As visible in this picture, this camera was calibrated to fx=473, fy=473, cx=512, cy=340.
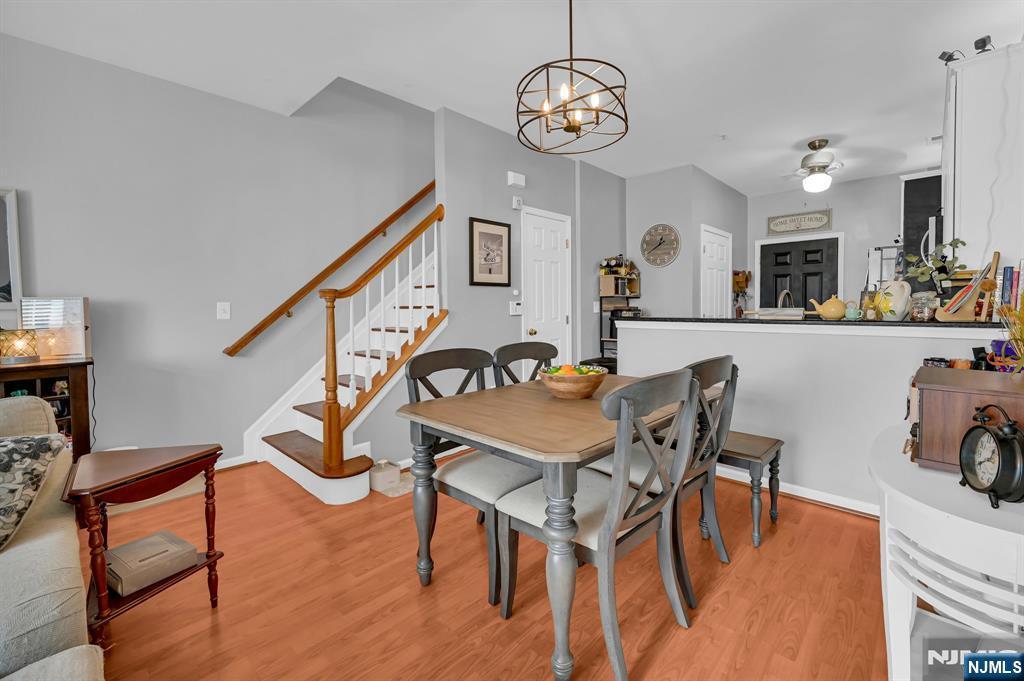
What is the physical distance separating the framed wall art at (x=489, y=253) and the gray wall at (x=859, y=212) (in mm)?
4459

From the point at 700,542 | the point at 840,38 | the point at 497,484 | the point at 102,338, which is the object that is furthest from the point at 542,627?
the point at 840,38

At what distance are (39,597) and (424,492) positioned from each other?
111 cm

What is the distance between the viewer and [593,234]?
207 inches

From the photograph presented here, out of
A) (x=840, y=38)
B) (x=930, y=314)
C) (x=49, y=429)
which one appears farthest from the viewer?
(x=840, y=38)

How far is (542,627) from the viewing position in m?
1.71

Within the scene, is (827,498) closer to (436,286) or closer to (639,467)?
(639,467)

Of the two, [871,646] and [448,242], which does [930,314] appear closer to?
[871,646]

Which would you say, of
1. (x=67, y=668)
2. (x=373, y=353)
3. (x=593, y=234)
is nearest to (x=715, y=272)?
(x=593, y=234)

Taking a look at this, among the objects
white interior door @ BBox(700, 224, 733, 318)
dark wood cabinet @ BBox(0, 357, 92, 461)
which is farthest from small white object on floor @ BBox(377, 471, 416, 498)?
white interior door @ BBox(700, 224, 733, 318)

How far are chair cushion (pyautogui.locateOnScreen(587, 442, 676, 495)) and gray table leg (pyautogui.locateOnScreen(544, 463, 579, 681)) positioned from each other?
39 cm

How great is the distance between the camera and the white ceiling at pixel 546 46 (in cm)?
250

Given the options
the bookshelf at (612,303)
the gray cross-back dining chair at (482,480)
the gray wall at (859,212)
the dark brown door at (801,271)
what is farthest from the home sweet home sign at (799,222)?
the gray cross-back dining chair at (482,480)

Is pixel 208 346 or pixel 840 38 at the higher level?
pixel 840 38

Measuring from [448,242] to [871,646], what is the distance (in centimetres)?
333
